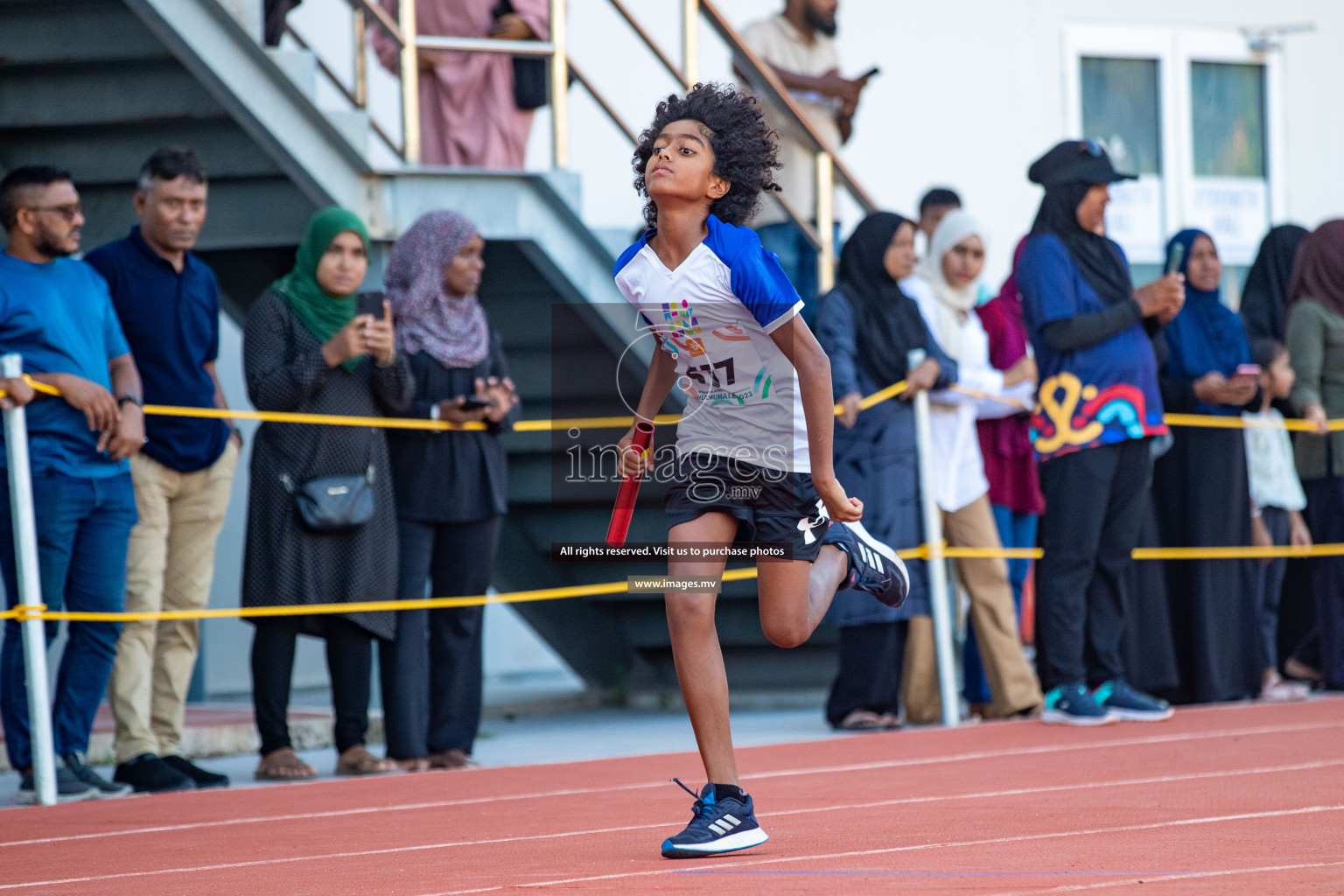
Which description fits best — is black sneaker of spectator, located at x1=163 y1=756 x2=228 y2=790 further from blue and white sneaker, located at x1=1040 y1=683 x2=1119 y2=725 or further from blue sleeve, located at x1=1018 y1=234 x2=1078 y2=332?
blue sleeve, located at x1=1018 y1=234 x2=1078 y2=332

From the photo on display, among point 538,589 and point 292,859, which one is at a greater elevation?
point 538,589

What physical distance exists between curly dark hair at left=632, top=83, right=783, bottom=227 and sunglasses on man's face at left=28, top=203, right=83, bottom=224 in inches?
94.4

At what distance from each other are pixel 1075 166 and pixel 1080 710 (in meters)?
2.10

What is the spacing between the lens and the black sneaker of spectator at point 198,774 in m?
5.95

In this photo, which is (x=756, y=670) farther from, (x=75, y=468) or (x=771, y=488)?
(x=771, y=488)

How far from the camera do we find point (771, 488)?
13.6ft

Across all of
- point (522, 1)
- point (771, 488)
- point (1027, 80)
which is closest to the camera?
point (771, 488)

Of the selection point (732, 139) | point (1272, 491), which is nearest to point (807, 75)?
point (1272, 491)

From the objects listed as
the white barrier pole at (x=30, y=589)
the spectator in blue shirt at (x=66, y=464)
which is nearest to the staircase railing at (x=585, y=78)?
the spectator in blue shirt at (x=66, y=464)

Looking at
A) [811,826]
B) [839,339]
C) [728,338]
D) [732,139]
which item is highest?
[732,139]

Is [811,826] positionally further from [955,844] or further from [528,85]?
[528,85]

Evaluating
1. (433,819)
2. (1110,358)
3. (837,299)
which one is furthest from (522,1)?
(433,819)

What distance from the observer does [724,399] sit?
166 inches

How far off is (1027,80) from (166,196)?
24.3ft
